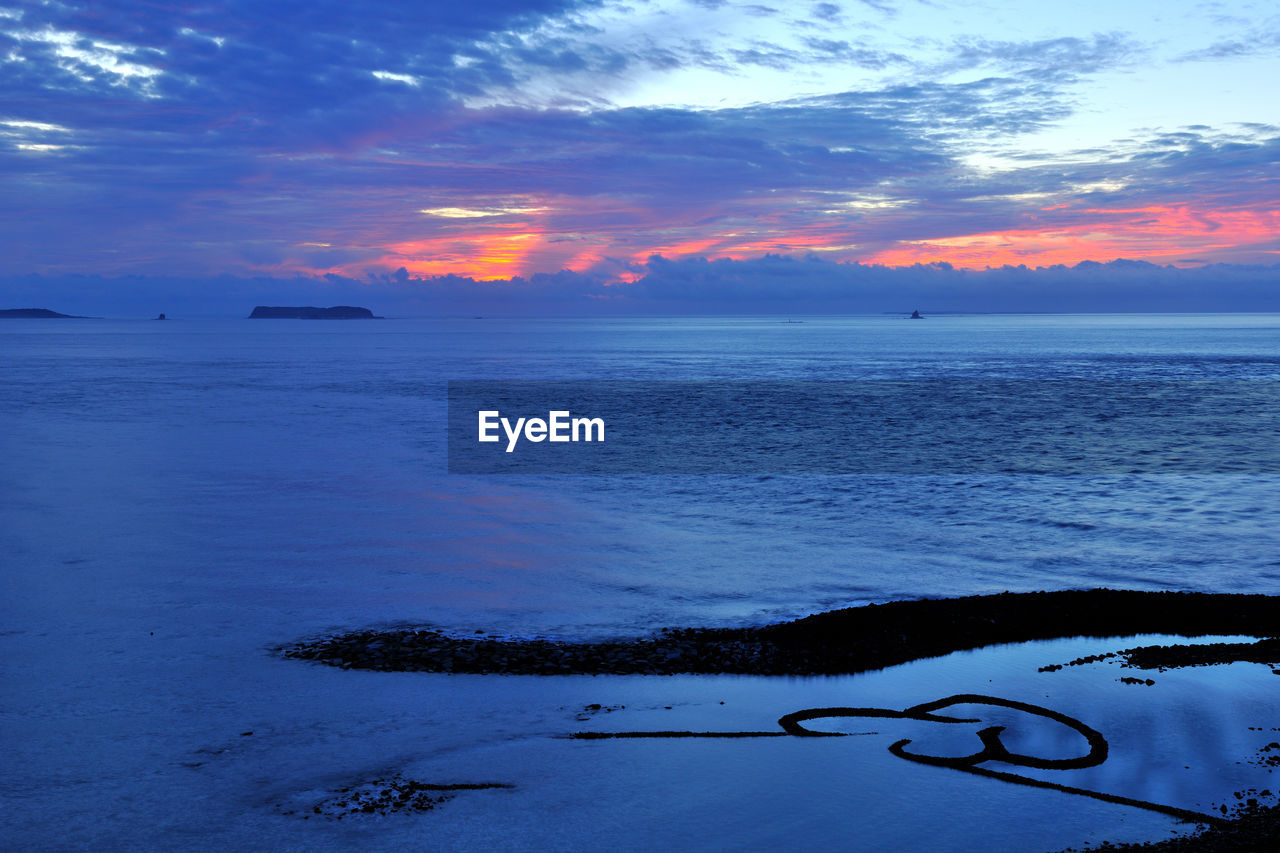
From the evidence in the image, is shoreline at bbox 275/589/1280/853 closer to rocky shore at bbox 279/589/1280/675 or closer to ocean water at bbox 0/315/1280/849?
rocky shore at bbox 279/589/1280/675

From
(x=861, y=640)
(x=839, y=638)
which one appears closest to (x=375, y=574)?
(x=839, y=638)

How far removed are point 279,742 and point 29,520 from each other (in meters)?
12.3

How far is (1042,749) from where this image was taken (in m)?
8.18

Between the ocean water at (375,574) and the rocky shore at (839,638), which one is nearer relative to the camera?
the ocean water at (375,574)

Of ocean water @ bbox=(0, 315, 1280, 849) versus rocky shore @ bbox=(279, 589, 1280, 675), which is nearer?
ocean water @ bbox=(0, 315, 1280, 849)

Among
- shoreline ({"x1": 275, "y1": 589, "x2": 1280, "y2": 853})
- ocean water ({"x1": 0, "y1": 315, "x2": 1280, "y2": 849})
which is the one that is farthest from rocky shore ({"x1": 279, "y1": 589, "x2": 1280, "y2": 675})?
ocean water ({"x1": 0, "y1": 315, "x2": 1280, "y2": 849})

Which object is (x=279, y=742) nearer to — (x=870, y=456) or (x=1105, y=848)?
(x=1105, y=848)

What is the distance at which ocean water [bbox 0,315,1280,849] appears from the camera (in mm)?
7711

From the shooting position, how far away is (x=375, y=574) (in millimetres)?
13961

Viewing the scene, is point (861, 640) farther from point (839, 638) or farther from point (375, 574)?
point (375, 574)

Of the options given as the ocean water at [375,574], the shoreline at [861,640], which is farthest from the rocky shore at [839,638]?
the ocean water at [375,574]

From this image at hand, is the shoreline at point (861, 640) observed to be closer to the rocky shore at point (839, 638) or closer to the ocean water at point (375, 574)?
the rocky shore at point (839, 638)

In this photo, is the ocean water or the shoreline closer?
the ocean water

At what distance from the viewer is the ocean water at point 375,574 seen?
25.3ft
